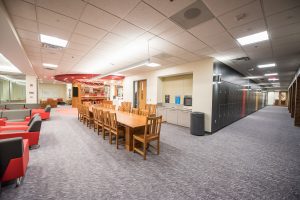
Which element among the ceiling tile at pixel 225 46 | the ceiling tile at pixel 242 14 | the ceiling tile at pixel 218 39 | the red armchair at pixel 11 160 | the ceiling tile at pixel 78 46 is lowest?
the red armchair at pixel 11 160

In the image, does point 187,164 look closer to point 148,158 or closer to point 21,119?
point 148,158

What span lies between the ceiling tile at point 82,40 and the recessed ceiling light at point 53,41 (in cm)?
35

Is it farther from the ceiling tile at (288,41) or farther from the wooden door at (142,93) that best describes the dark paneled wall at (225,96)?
the wooden door at (142,93)

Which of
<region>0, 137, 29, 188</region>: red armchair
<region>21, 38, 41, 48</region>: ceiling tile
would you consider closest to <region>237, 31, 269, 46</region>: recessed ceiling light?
<region>0, 137, 29, 188</region>: red armchair

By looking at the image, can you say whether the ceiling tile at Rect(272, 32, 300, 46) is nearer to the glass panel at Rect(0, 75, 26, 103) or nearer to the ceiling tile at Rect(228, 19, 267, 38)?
the ceiling tile at Rect(228, 19, 267, 38)

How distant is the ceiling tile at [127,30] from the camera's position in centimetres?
264

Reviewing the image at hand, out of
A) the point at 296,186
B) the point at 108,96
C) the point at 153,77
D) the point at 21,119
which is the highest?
the point at 153,77

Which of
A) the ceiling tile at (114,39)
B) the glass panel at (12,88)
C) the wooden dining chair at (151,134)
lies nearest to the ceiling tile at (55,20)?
the ceiling tile at (114,39)

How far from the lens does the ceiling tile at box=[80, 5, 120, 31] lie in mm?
2226

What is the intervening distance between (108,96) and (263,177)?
13868mm

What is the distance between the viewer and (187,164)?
2689 mm

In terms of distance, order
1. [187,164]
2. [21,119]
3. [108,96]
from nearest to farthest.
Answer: [187,164] < [21,119] < [108,96]

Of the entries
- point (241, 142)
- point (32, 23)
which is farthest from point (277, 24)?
point (32, 23)

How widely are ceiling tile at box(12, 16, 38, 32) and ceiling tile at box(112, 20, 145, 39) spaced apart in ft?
5.31
